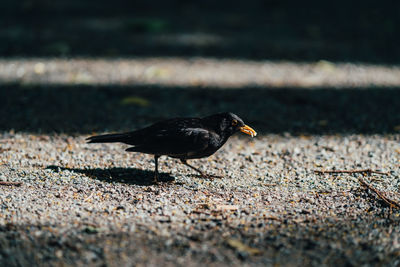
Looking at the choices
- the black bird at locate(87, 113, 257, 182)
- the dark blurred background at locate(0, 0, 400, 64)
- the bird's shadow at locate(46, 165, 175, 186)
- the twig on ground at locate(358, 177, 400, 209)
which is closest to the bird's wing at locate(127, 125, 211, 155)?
the black bird at locate(87, 113, 257, 182)

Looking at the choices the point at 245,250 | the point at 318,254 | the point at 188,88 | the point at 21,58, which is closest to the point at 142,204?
the point at 245,250

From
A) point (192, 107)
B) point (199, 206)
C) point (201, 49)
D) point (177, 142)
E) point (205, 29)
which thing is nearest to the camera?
point (199, 206)

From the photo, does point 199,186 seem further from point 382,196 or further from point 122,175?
point 382,196

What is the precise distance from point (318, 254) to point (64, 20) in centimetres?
829

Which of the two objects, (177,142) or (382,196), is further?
(177,142)

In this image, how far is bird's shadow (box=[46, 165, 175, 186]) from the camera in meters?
3.74

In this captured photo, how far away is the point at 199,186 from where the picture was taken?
12.1 feet

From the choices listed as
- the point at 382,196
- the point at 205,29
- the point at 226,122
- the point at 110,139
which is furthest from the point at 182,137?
the point at 205,29

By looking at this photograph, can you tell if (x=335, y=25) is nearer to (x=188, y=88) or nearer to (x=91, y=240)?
(x=188, y=88)

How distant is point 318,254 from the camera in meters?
2.62

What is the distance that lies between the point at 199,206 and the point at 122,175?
0.83 metres

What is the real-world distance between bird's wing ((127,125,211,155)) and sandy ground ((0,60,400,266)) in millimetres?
265

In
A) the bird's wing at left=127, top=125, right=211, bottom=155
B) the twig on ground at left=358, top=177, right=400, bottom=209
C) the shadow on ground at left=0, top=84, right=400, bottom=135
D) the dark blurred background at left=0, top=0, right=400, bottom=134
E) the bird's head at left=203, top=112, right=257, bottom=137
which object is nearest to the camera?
the twig on ground at left=358, top=177, right=400, bottom=209

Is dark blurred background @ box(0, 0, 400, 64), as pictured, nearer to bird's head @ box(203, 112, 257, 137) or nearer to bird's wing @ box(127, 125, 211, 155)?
bird's head @ box(203, 112, 257, 137)
